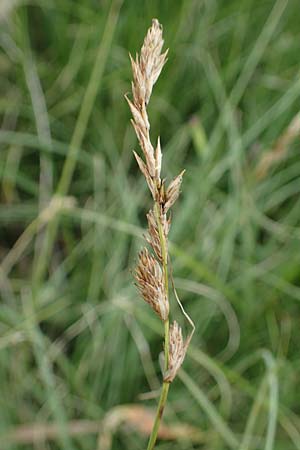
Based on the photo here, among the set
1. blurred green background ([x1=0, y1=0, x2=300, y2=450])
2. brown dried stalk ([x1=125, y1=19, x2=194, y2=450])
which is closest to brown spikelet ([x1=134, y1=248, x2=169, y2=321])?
brown dried stalk ([x1=125, y1=19, x2=194, y2=450])

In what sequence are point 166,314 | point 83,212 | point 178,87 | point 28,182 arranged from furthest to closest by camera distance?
1. point 178,87
2. point 28,182
3. point 83,212
4. point 166,314

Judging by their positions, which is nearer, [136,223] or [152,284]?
[152,284]

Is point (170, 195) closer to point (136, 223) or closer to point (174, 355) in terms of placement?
point (174, 355)

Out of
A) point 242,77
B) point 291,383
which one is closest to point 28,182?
point 242,77

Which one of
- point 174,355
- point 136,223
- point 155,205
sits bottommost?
point 174,355

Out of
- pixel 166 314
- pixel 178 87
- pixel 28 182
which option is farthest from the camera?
pixel 178 87

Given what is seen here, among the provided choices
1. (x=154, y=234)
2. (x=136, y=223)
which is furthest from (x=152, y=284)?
(x=136, y=223)

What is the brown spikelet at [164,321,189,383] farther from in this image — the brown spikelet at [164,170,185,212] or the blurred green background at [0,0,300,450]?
the blurred green background at [0,0,300,450]

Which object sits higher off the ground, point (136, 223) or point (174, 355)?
point (136, 223)

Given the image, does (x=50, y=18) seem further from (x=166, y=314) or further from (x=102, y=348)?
(x=166, y=314)
